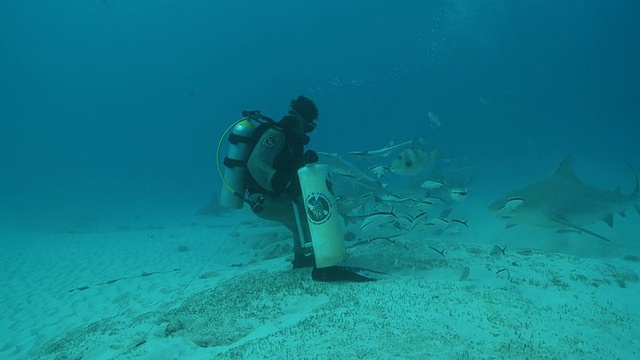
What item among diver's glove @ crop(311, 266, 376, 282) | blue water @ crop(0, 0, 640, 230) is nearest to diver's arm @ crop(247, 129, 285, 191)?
diver's glove @ crop(311, 266, 376, 282)

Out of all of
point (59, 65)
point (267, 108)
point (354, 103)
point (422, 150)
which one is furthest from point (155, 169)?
point (422, 150)

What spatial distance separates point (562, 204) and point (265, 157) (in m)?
5.91

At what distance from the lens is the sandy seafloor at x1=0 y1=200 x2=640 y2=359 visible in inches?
126

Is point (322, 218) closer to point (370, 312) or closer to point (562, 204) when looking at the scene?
point (370, 312)

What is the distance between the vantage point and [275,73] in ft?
413

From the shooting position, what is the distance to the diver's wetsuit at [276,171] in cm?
544

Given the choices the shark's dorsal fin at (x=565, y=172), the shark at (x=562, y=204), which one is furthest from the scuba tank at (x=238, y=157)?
the shark's dorsal fin at (x=565, y=172)

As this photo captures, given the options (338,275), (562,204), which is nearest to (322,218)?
(338,275)

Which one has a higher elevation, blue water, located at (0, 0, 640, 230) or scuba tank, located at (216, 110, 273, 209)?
blue water, located at (0, 0, 640, 230)

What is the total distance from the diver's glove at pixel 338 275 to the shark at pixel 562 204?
3.10 meters

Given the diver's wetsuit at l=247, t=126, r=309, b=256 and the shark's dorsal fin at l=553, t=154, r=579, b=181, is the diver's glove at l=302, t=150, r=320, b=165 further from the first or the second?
the shark's dorsal fin at l=553, t=154, r=579, b=181

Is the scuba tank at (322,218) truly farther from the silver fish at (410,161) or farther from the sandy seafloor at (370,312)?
the silver fish at (410,161)

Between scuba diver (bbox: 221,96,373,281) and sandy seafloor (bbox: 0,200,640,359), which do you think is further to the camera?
scuba diver (bbox: 221,96,373,281)

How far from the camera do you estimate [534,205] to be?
272 inches
